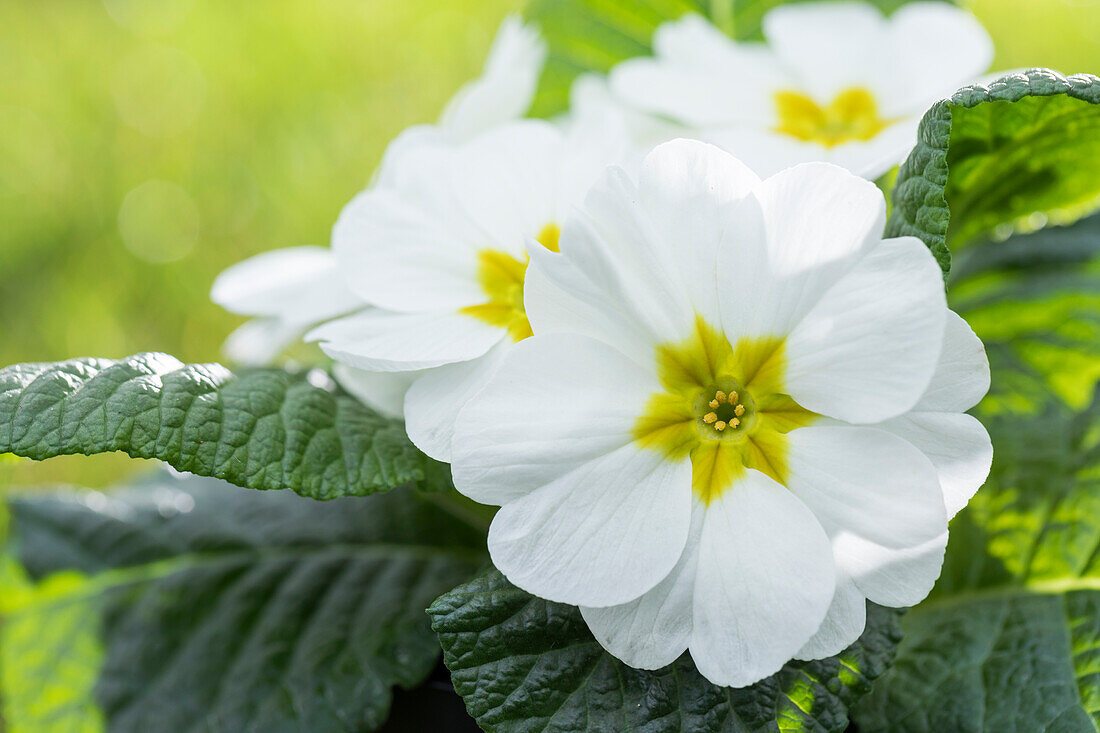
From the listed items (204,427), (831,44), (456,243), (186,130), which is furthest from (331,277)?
(186,130)

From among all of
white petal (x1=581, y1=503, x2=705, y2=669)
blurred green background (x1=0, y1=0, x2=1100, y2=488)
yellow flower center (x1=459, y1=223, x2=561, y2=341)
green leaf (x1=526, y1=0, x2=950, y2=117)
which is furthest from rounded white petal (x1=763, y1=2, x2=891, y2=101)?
blurred green background (x1=0, y1=0, x2=1100, y2=488)

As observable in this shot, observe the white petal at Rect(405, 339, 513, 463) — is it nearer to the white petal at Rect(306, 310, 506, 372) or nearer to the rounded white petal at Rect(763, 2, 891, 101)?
the white petal at Rect(306, 310, 506, 372)

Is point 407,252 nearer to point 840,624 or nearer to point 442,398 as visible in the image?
point 442,398

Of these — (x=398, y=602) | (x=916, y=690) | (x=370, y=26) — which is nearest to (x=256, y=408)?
(x=398, y=602)

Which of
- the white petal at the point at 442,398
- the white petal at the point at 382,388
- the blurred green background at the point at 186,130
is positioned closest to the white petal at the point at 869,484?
the white petal at the point at 442,398

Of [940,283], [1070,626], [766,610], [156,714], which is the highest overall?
[940,283]

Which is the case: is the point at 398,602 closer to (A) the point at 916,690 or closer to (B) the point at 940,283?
(A) the point at 916,690
